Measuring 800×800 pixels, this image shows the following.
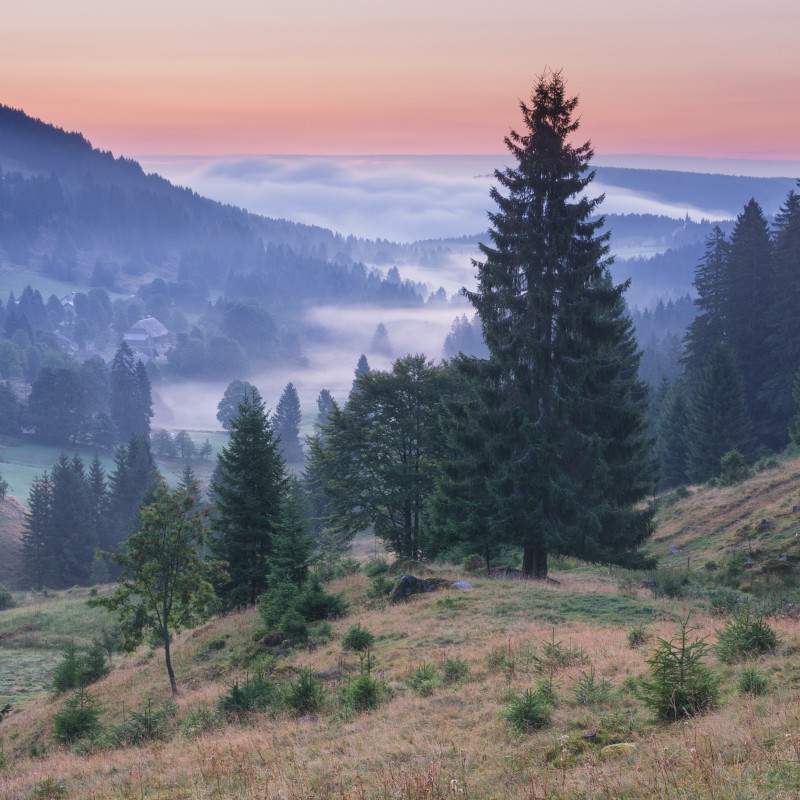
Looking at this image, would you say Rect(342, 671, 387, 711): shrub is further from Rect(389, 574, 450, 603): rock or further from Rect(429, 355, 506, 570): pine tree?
Rect(429, 355, 506, 570): pine tree

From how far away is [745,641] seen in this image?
9.73 metres

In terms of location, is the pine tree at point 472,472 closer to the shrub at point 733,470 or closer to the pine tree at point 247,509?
the pine tree at point 247,509

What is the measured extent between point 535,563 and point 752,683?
13903mm

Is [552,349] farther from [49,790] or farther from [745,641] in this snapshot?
[49,790]

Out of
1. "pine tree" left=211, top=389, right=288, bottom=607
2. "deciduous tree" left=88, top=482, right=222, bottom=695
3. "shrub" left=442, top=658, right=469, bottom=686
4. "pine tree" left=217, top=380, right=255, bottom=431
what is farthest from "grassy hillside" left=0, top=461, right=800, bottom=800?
"pine tree" left=217, top=380, right=255, bottom=431

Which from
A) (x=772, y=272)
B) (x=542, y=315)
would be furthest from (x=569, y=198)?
(x=772, y=272)

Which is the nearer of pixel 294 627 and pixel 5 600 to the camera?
pixel 294 627

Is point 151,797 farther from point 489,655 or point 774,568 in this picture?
point 774,568

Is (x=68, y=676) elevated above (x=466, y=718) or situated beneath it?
situated beneath

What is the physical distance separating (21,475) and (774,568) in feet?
355

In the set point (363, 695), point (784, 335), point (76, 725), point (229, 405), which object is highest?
point (784, 335)

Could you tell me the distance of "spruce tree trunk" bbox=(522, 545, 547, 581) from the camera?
21.8 meters

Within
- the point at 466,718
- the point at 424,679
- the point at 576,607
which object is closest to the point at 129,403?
the point at 576,607

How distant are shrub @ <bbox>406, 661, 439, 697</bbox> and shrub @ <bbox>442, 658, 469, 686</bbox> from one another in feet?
0.59
